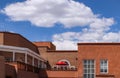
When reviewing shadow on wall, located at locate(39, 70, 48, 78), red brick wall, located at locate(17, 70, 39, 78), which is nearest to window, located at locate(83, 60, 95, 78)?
shadow on wall, located at locate(39, 70, 48, 78)

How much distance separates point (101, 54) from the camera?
177 feet

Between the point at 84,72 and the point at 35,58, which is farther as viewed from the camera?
the point at 35,58

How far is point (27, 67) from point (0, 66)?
35.0 ft

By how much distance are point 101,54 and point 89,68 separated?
8.30 ft

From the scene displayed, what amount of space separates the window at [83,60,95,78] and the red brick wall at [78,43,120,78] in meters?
0.56

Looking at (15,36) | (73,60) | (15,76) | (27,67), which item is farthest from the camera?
(73,60)

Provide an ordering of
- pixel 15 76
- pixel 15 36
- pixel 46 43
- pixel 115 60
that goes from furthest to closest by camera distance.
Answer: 1. pixel 46 43
2. pixel 15 36
3. pixel 115 60
4. pixel 15 76

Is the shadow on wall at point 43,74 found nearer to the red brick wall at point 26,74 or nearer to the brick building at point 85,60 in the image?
the brick building at point 85,60

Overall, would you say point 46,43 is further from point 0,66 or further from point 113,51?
point 0,66

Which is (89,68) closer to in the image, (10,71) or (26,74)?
(26,74)

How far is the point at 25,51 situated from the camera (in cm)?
5559

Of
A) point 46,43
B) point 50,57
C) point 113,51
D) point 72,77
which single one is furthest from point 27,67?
point 46,43

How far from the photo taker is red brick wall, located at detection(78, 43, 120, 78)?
53625 mm

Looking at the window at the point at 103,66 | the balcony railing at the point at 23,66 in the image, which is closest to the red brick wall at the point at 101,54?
the window at the point at 103,66
